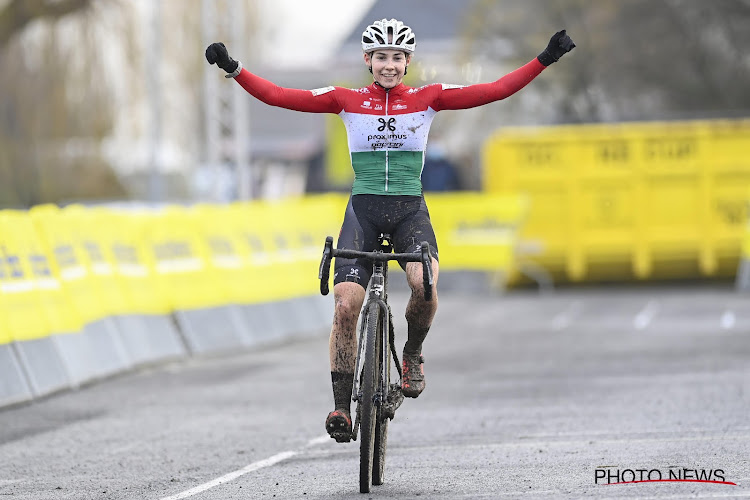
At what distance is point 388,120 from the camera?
887cm

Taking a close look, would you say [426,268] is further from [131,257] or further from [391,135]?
[131,257]

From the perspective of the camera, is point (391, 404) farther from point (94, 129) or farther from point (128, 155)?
point (128, 155)

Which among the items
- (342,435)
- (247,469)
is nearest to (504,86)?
(342,435)

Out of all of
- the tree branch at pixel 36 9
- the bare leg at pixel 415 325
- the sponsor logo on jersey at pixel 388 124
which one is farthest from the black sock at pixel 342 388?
the tree branch at pixel 36 9

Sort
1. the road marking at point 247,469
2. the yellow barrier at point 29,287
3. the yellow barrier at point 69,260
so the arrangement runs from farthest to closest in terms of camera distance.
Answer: the yellow barrier at point 69,260 → the yellow barrier at point 29,287 → the road marking at point 247,469

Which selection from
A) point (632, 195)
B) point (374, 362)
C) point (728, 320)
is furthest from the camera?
point (632, 195)

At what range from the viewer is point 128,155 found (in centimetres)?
5234

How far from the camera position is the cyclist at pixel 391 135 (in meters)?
8.71

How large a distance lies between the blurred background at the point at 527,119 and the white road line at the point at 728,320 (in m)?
6.06

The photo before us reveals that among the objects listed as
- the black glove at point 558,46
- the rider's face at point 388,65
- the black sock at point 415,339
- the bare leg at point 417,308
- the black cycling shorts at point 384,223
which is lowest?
the black sock at point 415,339

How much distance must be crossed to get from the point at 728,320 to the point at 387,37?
12882 millimetres

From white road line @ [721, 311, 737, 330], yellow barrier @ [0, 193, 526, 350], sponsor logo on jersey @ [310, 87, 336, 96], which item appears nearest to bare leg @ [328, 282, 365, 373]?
sponsor logo on jersey @ [310, 87, 336, 96]

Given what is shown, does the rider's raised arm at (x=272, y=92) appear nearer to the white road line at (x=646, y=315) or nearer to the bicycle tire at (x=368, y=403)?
the bicycle tire at (x=368, y=403)

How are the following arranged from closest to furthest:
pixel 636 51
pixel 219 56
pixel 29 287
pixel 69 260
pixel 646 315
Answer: pixel 219 56
pixel 29 287
pixel 69 260
pixel 646 315
pixel 636 51
